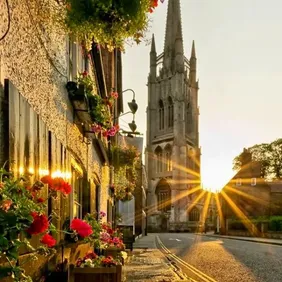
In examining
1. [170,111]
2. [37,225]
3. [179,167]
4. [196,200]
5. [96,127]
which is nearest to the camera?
[37,225]

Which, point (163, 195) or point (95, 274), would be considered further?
point (163, 195)

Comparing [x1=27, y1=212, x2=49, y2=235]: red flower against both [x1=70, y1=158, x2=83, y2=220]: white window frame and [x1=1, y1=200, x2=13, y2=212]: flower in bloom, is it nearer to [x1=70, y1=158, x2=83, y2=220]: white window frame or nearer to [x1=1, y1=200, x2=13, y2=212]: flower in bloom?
[x1=1, y1=200, x2=13, y2=212]: flower in bloom

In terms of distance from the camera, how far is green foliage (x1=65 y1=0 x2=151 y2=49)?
4387 mm

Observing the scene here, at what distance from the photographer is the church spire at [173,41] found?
100 meters

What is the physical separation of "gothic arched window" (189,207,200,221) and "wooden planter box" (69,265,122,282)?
9005 cm

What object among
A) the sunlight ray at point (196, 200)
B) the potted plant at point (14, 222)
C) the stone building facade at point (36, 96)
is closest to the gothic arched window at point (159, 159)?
the sunlight ray at point (196, 200)

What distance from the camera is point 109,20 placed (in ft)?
15.1

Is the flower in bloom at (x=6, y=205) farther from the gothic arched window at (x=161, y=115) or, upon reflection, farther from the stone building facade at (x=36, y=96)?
the gothic arched window at (x=161, y=115)

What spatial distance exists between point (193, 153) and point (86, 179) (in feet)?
301

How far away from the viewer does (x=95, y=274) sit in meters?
6.02

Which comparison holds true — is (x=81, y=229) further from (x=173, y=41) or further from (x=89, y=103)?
(x=173, y=41)

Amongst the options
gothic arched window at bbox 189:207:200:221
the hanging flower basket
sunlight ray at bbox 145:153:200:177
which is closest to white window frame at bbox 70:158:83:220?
the hanging flower basket

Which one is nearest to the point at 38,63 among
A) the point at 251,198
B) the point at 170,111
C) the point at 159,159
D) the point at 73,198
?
the point at 73,198

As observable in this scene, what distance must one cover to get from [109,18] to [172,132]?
93662 mm
